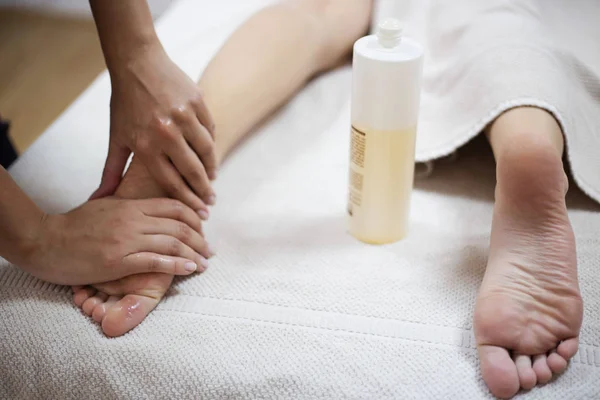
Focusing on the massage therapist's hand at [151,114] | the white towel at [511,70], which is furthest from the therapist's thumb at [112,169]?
the white towel at [511,70]

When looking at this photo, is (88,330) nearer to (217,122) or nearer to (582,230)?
(217,122)

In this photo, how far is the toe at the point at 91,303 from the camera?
0.66 metres

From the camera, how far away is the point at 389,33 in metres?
0.63

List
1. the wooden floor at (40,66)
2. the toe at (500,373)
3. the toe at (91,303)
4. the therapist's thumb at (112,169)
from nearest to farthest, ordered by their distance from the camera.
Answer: the toe at (500,373)
the toe at (91,303)
the therapist's thumb at (112,169)
the wooden floor at (40,66)

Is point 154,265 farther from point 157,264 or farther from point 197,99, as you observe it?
point 197,99

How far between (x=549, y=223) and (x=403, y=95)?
0.69 feet

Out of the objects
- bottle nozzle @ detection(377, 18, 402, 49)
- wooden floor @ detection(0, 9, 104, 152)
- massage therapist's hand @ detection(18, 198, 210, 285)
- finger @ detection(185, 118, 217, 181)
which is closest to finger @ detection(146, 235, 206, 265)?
massage therapist's hand @ detection(18, 198, 210, 285)

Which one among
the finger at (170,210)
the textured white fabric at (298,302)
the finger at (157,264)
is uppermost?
the finger at (170,210)

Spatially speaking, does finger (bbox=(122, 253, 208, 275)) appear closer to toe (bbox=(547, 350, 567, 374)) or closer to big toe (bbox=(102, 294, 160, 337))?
big toe (bbox=(102, 294, 160, 337))

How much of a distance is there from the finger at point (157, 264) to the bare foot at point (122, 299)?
11 millimetres

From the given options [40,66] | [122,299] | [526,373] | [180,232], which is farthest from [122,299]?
[40,66]

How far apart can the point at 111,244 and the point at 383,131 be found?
13.0 inches

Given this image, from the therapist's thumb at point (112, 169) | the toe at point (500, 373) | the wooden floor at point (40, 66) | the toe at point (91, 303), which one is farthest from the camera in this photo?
the wooden floor at point (40, 66)

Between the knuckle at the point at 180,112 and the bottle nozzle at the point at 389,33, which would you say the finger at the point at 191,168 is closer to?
the knuckle at the point at 180,112
